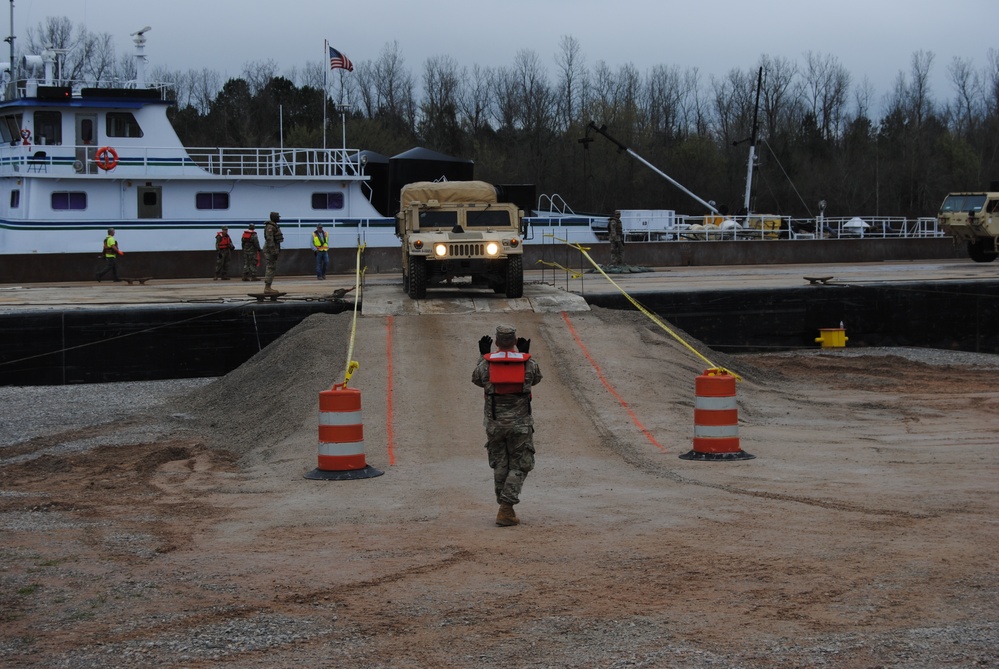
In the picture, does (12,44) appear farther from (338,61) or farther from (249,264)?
(249,264)

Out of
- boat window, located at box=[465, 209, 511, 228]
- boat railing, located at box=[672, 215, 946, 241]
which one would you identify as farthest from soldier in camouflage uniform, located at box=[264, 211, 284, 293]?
boat railing, located at box=[672, 215, 946, 241]

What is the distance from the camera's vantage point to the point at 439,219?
73.8 feet

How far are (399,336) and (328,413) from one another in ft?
22.6

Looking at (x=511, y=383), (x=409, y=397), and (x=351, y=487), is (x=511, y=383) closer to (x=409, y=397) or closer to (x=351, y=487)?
(x=351, y=487)

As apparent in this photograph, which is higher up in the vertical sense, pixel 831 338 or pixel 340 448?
pixel 831 338

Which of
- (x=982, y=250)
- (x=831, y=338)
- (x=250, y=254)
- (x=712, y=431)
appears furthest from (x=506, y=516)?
(x=982, y=250)

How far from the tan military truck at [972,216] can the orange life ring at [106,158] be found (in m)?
24.1

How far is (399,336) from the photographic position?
62.9 feet

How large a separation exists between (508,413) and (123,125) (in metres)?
29.8

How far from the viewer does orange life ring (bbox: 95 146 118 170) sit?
117 feet

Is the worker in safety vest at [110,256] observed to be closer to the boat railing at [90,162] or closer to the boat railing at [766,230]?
the boat railing at [90,162]

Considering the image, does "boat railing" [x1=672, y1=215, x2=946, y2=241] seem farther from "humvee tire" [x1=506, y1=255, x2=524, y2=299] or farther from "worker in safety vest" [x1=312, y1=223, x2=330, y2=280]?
"humvee tire" [x1=506, y1=255, x2=524, y2=299]

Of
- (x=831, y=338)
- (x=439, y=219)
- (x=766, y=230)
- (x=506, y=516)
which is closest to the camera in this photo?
(x=506, y=516)

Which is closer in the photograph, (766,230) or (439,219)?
(439,219)
